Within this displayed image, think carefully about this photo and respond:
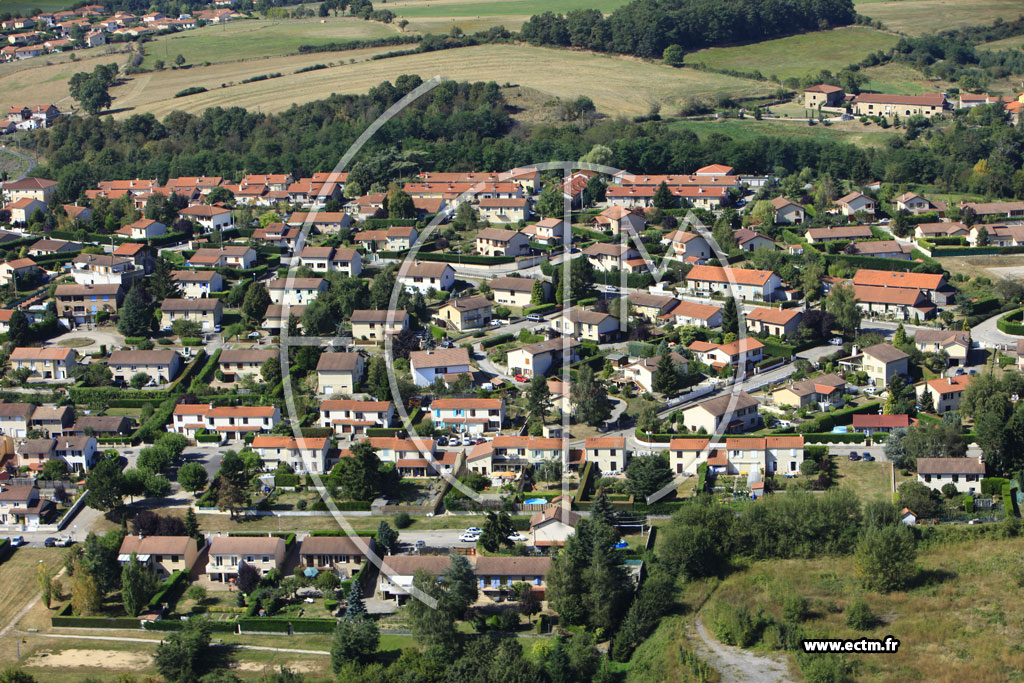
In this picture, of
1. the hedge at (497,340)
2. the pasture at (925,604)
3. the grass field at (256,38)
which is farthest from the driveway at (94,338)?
the grass field at (256,38)

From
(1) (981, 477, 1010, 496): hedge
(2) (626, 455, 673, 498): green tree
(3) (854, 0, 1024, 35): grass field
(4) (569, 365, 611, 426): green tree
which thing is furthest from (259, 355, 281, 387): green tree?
(3) (854, 0, 1024, 35): grass field

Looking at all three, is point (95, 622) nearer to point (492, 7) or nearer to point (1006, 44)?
point (1006, 44)

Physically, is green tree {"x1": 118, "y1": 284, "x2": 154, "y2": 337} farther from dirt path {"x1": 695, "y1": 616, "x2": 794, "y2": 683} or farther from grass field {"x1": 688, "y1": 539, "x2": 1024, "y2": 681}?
dirt path {"x1": 695, "y1": 616, "x2": 794, "y2": 683}

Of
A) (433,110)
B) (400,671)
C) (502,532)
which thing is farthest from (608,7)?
(400,671)

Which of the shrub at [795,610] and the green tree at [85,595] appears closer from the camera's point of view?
the shrub at [795,610]

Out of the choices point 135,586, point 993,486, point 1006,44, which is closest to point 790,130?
point 1006,44

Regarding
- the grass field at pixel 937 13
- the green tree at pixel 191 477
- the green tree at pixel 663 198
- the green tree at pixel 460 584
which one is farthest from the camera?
the grass field at pixel 937 13

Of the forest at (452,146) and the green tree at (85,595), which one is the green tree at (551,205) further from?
the green tree at (85,595)
